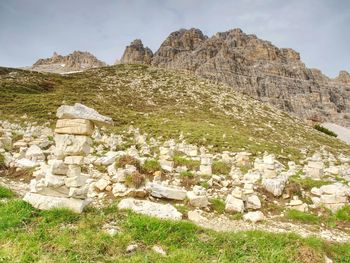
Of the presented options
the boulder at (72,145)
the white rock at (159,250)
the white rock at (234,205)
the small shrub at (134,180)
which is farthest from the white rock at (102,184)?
the white rock at (159,250)

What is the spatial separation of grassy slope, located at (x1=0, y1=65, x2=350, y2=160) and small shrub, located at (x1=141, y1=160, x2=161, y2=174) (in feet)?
37.2

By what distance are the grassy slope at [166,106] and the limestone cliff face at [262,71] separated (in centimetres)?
5600

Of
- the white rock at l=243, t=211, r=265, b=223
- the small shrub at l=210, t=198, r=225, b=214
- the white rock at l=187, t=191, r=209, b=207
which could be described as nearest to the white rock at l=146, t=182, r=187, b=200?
the white rock at l=187, t=191, r=209, b=207

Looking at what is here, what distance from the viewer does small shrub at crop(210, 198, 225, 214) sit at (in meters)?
9.42

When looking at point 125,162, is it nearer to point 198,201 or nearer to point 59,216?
point 198,201

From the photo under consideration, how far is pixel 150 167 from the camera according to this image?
13055 millimetres

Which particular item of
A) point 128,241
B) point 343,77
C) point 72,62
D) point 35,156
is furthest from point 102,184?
point 343,77

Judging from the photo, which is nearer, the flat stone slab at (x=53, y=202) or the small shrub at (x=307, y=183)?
the flat stone slab at (x=53, y=202)

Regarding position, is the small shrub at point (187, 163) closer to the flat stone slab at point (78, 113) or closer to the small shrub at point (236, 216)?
the small shrub at point (236, 216)

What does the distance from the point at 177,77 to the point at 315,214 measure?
5466cm

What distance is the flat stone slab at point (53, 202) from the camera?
7.44 meters

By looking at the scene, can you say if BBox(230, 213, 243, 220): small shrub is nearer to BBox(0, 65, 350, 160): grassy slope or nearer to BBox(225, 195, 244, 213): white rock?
BBox(225, 195, 244, 213): white rock

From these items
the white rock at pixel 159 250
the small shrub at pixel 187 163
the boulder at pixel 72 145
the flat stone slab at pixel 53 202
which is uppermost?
the boulder at pixel 72 145

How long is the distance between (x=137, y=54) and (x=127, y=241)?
154730mm
